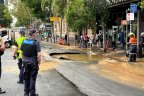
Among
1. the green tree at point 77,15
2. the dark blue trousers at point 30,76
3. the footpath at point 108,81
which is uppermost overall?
the green tree at point 77,15

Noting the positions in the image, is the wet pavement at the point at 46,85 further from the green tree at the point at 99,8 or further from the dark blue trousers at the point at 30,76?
the green tree at the point at 99,8

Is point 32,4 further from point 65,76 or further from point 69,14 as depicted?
point 65,76

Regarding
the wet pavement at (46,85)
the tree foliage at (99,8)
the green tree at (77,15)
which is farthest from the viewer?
the green tree at (77,15)

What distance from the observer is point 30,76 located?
1124 cm

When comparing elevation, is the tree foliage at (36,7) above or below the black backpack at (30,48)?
above

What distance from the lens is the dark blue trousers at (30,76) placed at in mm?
11141

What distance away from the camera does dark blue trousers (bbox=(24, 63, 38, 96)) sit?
36.6 ft

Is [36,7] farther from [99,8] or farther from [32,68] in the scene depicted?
[32,68]

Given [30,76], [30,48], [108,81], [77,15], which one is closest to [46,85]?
[108,81]

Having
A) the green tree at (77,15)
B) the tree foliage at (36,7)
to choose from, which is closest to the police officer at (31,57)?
the green tree at (77,15)

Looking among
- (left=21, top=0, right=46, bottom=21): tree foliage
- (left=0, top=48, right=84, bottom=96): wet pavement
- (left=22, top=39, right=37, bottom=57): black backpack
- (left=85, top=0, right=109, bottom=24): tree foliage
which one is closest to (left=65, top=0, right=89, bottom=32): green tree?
(left=85, top=0, right=109, bottom=24): tree foliage

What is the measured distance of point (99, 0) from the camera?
35062mm

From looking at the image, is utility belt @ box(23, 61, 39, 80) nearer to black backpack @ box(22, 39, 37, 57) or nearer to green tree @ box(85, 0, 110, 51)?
black backpack @ box(22, 39, 37, 57)

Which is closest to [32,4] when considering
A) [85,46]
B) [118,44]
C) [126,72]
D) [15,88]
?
[85,46]
